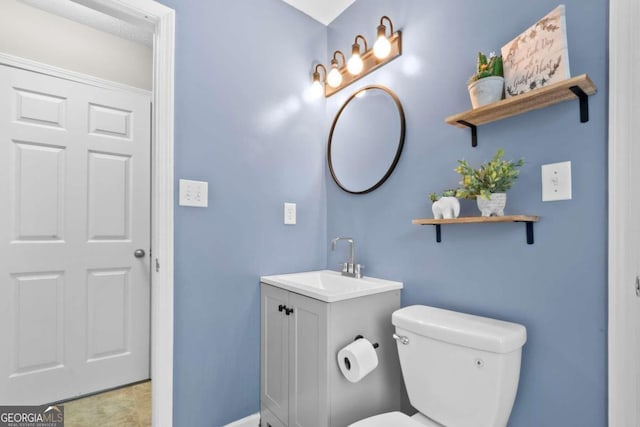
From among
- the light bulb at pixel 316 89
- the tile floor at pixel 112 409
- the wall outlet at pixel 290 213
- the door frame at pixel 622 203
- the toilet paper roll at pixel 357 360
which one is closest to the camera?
the door frame at pixel 622 203

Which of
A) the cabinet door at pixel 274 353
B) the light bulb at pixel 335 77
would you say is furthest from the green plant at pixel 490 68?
the cabinet door at pixel 274 353

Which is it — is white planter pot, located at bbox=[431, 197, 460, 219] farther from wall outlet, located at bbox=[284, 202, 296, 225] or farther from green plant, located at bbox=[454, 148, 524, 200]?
wall outlet, located at bbox=[284, 202, 296, 225]

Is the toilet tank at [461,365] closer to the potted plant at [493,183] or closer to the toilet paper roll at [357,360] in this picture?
the toilet paper roll at [357,360]

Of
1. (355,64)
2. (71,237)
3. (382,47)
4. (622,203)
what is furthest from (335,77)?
(71,237)

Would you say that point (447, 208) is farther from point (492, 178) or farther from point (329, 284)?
point (329, 284)

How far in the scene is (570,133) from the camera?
3.18 feet

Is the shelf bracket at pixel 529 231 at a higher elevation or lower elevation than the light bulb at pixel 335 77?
lower

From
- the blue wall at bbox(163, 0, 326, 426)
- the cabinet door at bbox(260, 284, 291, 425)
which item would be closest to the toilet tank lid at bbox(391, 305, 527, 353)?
the cabinet door at bbox(260, 284, 291, 425)

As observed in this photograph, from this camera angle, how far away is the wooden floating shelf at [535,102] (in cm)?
88

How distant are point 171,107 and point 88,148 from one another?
94cm

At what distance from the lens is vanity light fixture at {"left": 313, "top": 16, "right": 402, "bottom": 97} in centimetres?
147

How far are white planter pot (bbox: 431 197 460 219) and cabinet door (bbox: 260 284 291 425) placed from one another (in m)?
0.76

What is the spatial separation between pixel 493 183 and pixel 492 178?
0.06 feet

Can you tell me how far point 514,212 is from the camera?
109 centimetres
